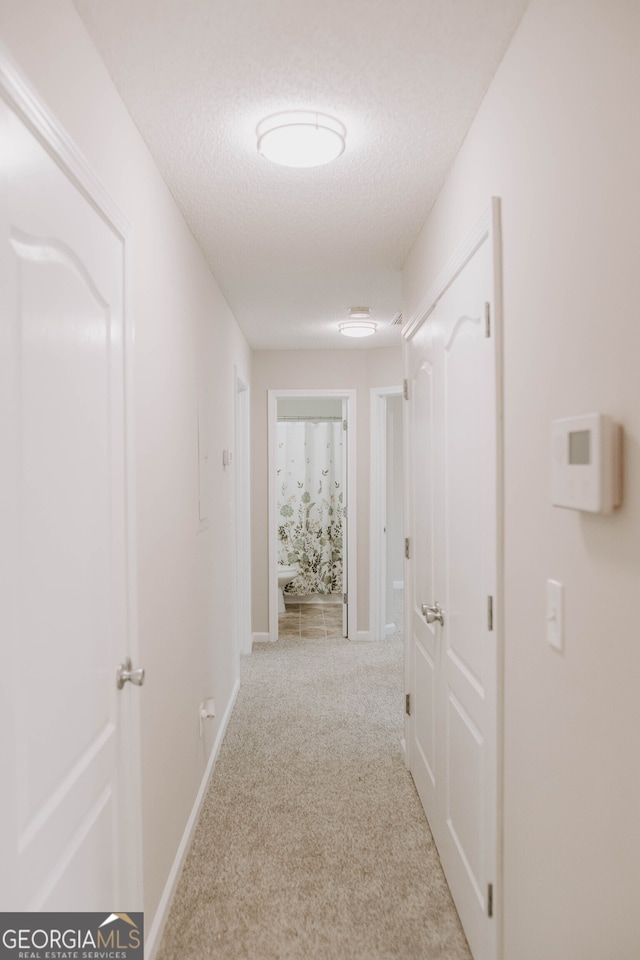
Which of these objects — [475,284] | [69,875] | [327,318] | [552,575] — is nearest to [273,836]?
[69,875]

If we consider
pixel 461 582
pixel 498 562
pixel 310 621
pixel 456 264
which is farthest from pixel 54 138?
pixel 310 621

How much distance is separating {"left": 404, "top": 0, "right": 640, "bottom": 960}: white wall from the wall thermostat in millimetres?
24

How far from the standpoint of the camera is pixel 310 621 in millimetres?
6105

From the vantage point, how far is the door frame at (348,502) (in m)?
5.27

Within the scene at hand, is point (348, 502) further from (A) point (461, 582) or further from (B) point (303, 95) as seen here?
(B) point (303, 95)

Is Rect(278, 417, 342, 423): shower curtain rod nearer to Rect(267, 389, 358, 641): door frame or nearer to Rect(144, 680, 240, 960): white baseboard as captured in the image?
Rect(267, 389, 358, 641): door frame

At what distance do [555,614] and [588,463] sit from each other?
1.19ft

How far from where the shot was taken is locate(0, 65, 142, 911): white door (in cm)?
99

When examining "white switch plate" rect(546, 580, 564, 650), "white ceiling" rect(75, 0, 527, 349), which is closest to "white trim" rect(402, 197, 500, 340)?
"white ceiling" rect(75, 0, 527, 349)

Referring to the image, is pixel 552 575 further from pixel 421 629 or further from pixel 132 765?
pixel 421 629

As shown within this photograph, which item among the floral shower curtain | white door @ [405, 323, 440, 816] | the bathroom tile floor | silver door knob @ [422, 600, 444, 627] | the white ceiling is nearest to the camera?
the white ceiling

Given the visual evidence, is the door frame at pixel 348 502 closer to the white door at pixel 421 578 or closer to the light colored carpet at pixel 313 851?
the light colored carpet at pixel 313 851

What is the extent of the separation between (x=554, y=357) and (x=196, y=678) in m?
2.09

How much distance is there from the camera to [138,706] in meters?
1.74
